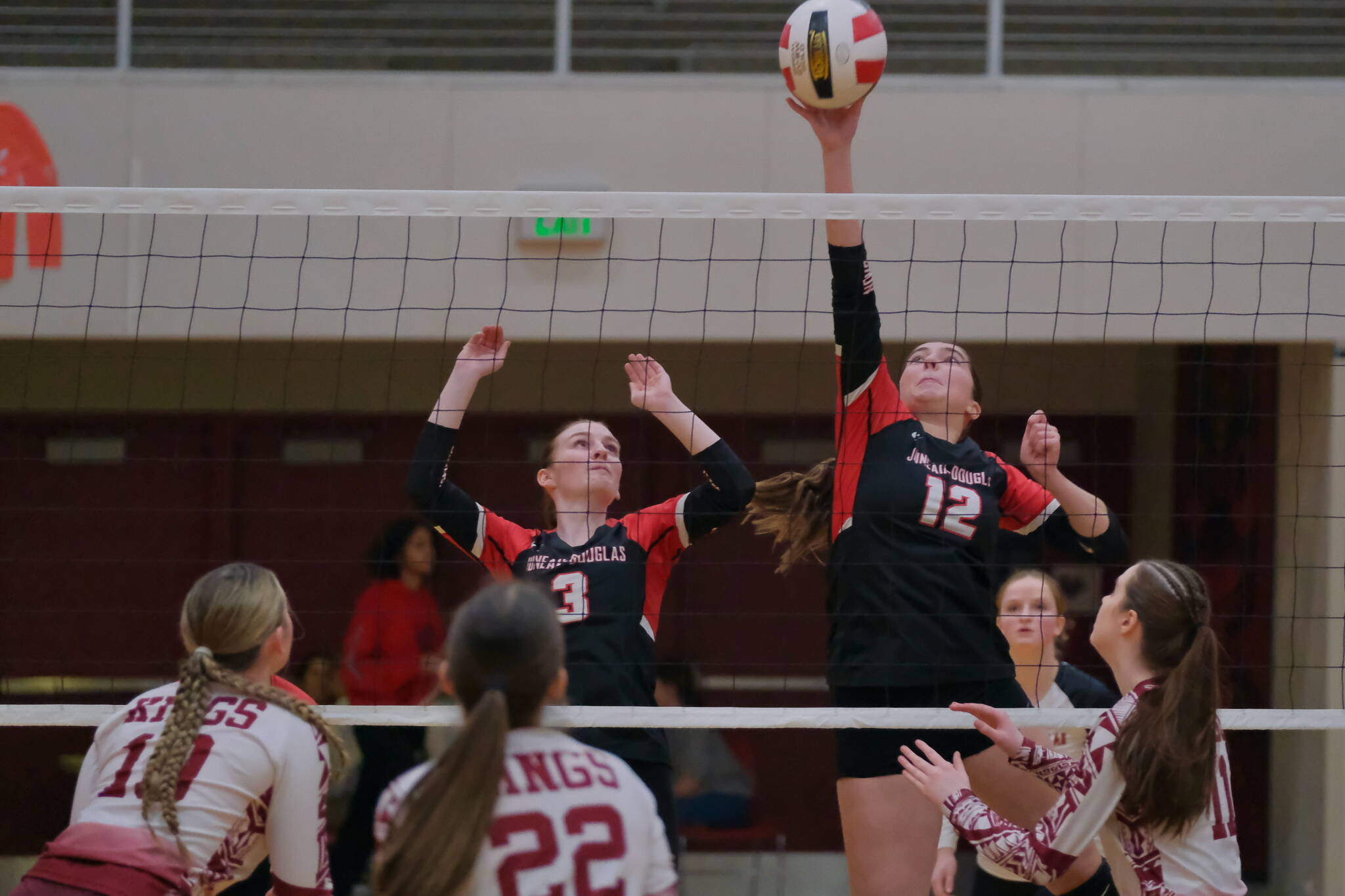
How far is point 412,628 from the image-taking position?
6320 millimetres

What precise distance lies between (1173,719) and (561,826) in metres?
1.41

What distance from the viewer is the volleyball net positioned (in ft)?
19.9

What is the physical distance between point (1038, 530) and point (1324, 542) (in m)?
3.06

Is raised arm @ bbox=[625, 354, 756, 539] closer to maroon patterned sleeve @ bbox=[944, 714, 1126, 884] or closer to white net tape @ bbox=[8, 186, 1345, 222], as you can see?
white net tape @ bbox=[8, 186, 1345, 222]

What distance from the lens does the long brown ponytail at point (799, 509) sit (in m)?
3.90

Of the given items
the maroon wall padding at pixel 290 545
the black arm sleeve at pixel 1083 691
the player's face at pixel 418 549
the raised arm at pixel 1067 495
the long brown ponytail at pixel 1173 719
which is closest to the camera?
the long brown ponytail at pixel 1173 719

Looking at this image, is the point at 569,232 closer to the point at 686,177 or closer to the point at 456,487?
the point at 686,177

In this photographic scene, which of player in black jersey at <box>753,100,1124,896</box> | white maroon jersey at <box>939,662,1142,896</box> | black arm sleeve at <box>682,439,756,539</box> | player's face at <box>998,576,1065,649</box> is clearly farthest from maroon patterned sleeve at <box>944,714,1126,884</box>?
player's face at <box>998,576,1065,649</box>

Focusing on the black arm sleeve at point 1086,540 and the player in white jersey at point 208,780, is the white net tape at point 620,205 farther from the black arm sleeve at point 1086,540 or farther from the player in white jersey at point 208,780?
the player in white jersey at point 208,780

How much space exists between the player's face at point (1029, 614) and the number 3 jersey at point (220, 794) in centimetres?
243

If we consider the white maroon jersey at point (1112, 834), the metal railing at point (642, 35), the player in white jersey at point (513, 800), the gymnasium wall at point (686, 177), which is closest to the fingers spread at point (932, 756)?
the white maroon jersey at point (1112, 834)

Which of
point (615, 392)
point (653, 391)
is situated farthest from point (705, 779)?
point (653, 391)

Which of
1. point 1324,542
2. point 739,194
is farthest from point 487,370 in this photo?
point 1324,542

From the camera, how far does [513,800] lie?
1.99m
